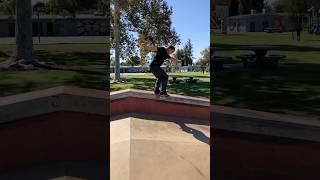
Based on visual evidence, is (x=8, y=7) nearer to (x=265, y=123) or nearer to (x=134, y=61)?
(x=265, y=123)

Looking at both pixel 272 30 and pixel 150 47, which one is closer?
pixel 272 30

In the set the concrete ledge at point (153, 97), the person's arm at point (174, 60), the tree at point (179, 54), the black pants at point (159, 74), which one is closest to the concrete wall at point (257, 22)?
the person's arm at point (174, 60)

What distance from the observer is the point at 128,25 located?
1105 centimetres

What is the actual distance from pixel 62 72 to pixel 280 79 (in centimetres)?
253

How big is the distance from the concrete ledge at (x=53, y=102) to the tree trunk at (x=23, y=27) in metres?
0.44

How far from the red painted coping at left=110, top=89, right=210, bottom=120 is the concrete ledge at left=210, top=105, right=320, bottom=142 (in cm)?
352

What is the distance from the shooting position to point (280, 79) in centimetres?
520

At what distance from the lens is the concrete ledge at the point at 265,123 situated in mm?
5261

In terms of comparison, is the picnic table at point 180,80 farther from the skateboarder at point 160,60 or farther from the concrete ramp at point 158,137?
the skateboarder at point 160,60

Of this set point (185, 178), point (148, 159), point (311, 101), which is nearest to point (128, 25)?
point (148, 159)

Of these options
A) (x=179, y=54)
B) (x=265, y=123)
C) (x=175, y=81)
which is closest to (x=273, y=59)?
(x=265, y=123)

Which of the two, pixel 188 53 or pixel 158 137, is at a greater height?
pixel 188 53

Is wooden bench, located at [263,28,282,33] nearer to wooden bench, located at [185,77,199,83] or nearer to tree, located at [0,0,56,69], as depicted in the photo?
tree, located at [0,0,56,69]

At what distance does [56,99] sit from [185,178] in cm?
204
